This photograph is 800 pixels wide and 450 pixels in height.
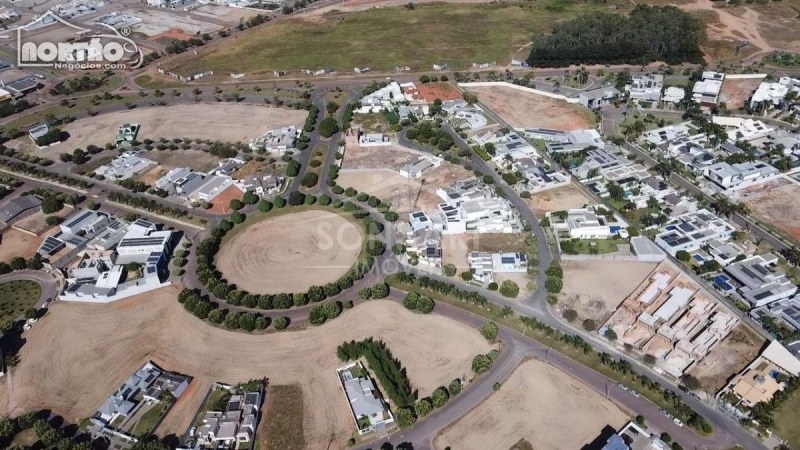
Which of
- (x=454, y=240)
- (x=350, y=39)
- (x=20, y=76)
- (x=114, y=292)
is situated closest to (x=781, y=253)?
(x=454, y=240)

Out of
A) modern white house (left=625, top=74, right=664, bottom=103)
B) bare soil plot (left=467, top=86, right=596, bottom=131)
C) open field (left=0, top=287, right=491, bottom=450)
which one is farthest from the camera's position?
modern white house (left=625, top=74, right=664, bottom=103)

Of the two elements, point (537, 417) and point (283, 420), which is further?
point (283, 420)

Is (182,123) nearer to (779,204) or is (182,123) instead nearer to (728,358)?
(728,358)

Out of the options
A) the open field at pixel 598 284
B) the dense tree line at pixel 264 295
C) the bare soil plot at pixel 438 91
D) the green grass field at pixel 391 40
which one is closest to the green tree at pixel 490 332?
the open field at pixel 598 284

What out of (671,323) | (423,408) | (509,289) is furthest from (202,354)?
(671,323)

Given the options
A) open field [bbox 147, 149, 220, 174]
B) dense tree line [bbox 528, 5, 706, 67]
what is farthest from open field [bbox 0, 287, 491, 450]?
dense tree line [bbox 528, 5, 706, 67]

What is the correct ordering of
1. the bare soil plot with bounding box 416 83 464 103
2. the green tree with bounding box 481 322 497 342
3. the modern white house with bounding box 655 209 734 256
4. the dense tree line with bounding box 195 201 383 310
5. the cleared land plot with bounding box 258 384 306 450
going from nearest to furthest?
the cleared land plot with bounding box 258 384 306 450 < the green tree with bounding box 481 322 497 342 < the dense tree line with bounding box 195 201 383 310 < the modern white house with bounding box 655 209 734 256 < the bare soil plot with bounding box 416 83 464 103

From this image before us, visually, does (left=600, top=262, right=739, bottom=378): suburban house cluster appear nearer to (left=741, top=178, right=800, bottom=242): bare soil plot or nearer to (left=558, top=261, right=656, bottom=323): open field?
(left=558, top=261, right=656, bottom=323): open field
